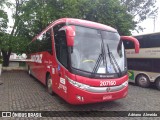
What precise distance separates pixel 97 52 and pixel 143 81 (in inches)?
246

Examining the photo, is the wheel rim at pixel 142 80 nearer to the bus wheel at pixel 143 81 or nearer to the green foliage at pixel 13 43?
the bus wheel at pixel 143 81

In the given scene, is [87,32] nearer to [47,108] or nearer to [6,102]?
[47,108]

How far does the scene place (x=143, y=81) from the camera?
1180cm

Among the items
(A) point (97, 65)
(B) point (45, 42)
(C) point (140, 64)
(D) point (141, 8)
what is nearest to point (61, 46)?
(A) point (97, 65)

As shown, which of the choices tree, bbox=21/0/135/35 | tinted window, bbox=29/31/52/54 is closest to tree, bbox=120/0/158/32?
tree, bbox=21/0/135/35

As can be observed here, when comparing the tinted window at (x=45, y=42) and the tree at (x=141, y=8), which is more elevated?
the tree at (x=141, y=8)

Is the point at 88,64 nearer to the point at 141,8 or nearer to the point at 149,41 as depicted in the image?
the point at 149,41

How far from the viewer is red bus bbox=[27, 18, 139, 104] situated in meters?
6.14

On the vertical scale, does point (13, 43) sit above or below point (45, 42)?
above

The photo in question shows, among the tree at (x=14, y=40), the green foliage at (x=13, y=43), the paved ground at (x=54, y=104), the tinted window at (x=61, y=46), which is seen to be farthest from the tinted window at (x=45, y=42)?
the tree at (x=14, y=40)

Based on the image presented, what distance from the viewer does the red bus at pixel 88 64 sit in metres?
6.14

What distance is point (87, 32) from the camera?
6914mm

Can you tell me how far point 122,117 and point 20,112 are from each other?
127 inches

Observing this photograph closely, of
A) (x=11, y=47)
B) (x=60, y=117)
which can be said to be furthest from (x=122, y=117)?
(x=11, y=47)
